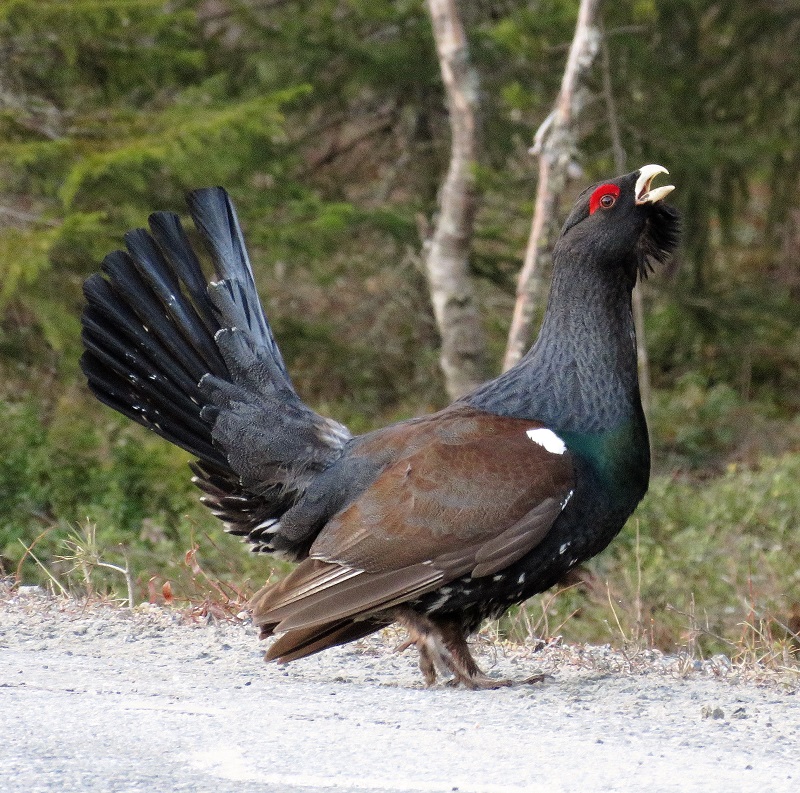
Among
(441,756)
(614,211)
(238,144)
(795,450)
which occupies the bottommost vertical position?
(795,450)

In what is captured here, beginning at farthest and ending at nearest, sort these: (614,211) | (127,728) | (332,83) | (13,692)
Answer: (332,83) < (614,211) < (13,692) < (127,728)

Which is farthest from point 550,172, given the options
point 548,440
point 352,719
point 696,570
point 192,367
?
point 352,719

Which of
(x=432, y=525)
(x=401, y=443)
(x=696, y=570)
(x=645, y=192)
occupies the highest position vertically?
(x=645, y=192)

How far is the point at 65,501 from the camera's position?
33.0 feet

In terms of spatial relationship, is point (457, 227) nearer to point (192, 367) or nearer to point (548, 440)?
point (192, 367)

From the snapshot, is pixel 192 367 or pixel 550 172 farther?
pixel 550 172

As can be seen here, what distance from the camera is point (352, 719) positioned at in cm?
442

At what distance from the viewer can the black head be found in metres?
5.55

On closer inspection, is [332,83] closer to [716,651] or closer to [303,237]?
[303,237]

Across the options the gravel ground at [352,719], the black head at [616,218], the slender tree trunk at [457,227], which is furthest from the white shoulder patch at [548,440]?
the slender tree trunk at [457,227]

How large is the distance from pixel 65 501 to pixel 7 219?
2.19 m

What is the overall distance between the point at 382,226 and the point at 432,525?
754cm

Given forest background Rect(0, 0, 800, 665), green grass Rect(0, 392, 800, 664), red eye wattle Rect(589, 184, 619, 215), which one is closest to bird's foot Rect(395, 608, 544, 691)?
forest background Rect(0, 0, 800, 665)

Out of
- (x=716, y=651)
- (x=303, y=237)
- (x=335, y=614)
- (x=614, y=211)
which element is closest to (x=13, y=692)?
(x=335, y=614)
